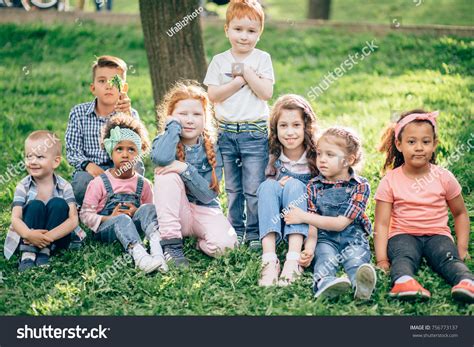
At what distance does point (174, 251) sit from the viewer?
458cm

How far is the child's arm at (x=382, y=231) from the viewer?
4453mm

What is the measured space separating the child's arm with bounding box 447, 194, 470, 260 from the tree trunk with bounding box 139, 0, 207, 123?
2749 mm

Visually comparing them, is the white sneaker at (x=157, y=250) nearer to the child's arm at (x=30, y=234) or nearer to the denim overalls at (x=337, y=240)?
the child's arm at (x=30, y=234)

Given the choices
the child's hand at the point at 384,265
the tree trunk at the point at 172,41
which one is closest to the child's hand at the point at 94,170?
the tree trunk at the point at 172,41

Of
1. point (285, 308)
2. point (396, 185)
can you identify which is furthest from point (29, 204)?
point (396, 185)

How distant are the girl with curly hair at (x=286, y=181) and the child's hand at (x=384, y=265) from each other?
51 centimetres

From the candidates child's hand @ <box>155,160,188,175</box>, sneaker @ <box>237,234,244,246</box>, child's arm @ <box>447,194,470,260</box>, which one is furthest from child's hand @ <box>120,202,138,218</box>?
child's arm @ <box>447,194,470,260</box>

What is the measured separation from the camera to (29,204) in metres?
4.64

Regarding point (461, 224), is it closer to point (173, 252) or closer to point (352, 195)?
point (352, 195)

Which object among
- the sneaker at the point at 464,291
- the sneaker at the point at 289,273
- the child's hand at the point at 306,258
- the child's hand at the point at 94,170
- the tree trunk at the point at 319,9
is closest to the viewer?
the sneaker at the point at 464,291

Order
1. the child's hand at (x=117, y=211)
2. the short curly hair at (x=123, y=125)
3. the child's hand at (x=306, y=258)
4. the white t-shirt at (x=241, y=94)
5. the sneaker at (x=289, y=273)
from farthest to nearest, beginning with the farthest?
the short curly hair at (x=123, y=125), the child's hand at (x=117, y=211), the white t-shirt at (x=241, y=94), the child's hand at (x=306, y=258), the sneaker at (x=289, y=273)

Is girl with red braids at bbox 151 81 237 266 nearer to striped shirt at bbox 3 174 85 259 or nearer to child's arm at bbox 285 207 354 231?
child's arm at bbox 285 207 354 231

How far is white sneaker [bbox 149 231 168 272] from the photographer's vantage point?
4.46 metres

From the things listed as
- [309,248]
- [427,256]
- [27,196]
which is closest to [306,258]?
[309,248]
